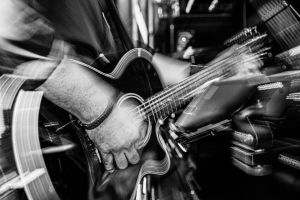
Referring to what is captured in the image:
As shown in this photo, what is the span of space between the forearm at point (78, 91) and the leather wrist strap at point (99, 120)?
0.01 metres

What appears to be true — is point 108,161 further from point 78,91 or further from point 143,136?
point 78,91

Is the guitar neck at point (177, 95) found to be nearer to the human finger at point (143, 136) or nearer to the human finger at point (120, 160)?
the human finger at point (143, 136)

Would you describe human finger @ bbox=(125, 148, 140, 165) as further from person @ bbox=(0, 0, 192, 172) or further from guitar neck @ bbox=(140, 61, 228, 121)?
guitar neck @ bbox=(140, 61, 228, 121)

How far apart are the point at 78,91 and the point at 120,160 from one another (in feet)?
1.18

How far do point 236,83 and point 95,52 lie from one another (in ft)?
3.19

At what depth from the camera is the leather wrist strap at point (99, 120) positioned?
877mm

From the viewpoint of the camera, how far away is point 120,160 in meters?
0.96

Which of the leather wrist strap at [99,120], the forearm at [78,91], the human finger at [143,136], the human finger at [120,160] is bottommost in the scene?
the human finger at [120,160]

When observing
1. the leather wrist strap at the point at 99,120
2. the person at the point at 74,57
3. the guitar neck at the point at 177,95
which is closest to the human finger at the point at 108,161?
the person at the point at 74,57

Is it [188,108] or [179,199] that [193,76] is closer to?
[188,108]

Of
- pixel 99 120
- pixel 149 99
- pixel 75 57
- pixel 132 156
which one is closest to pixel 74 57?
pixel 75 57

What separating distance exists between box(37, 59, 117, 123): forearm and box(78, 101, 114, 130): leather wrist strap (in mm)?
13

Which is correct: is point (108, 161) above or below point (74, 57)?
below

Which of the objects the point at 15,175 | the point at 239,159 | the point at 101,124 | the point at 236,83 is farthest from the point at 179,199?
the point at 15,175
